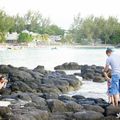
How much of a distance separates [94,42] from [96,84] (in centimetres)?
8178

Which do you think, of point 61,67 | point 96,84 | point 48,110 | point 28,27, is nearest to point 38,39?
point 28,27

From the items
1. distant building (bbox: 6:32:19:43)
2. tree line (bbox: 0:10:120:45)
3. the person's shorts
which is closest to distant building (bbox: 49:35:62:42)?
tree line (bbox: 0:10:120:45)

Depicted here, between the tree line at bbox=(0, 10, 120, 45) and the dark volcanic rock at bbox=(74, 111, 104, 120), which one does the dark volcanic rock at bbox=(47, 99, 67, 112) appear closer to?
the dark volcanic rock at bbox=(74, 111, 104, 120)

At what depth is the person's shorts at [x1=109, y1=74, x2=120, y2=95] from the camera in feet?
32.2

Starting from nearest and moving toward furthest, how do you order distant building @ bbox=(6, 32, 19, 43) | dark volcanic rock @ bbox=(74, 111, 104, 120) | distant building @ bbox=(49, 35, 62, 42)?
dark volcanic rock @ bbox=(74, 111, 104, 120) → distant building @ bbox=(6, 32, 19, 43) → distant building @ bbox=(49, 35, 62, 42)

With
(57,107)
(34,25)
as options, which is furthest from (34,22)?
(57,107)

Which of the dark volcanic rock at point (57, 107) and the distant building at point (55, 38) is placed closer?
the dark volcanic rock at point (57, 107)

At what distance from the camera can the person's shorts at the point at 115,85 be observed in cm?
980

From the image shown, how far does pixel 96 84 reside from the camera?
66.5 ft

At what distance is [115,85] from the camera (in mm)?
9867

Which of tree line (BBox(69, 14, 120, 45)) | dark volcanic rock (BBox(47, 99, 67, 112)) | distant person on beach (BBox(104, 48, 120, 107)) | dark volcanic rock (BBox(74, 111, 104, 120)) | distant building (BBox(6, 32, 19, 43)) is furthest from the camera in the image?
tree line (BBox(69, 14, 120, 45))

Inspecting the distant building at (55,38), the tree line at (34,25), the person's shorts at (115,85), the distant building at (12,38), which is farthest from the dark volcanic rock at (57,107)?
the distant building at (55,38)

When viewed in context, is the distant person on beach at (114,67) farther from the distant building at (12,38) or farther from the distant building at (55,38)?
the distant building at (55,38)

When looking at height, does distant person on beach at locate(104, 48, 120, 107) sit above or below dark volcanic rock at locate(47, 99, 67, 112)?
above
